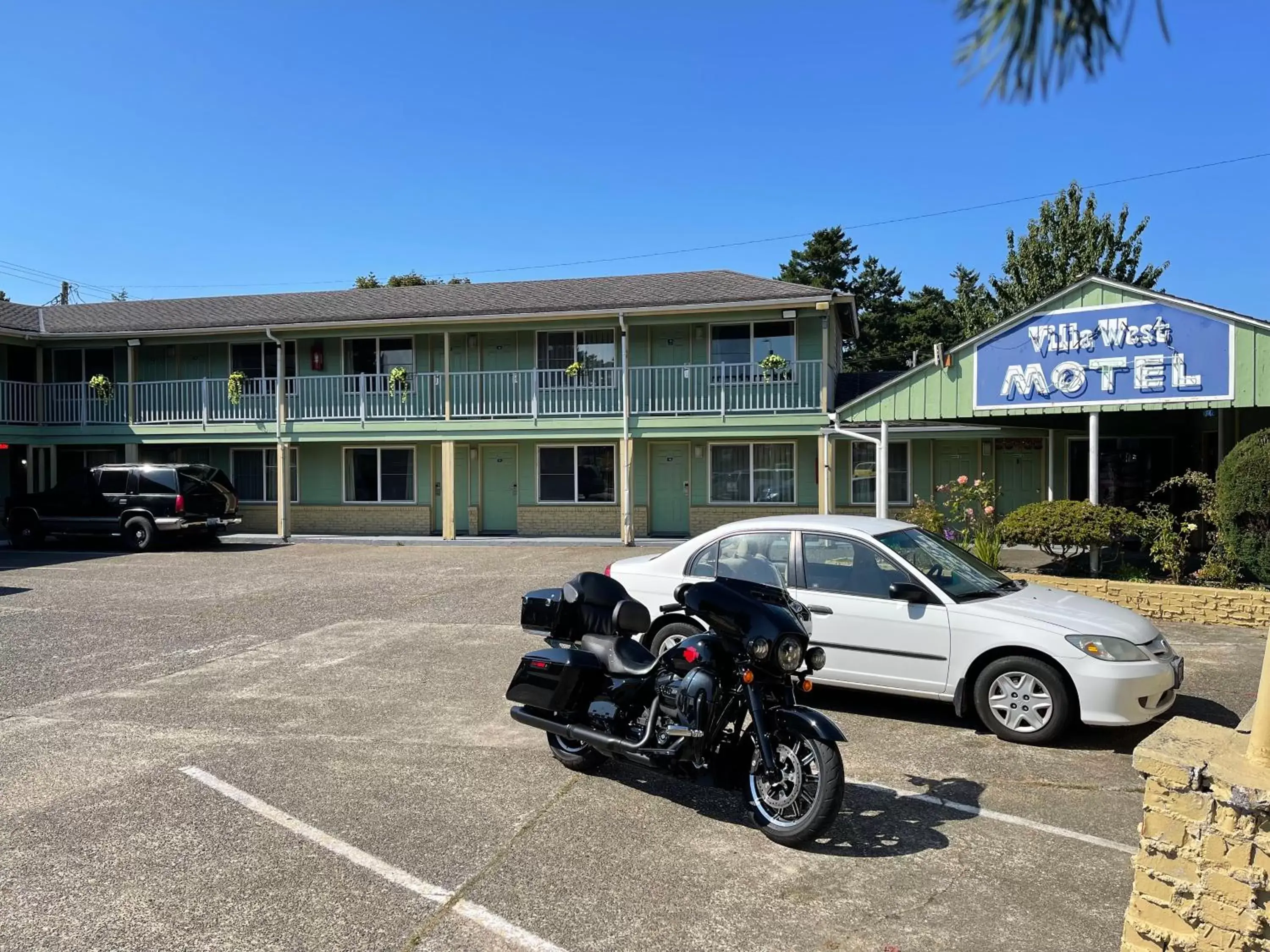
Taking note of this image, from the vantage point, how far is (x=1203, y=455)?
1647 cm

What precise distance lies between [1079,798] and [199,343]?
78.0ft

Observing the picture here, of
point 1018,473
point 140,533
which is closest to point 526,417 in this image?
point 140,533

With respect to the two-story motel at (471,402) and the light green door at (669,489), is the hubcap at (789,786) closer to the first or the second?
the two-story motel at (471,402)

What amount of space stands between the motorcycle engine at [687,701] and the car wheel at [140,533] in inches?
682

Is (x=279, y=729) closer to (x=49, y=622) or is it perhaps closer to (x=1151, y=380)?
(x=49, y=622)

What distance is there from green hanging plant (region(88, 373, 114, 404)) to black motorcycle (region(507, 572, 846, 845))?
21.6 m

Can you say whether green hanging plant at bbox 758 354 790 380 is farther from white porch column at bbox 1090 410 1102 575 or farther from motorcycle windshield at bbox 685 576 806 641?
motorcycle windshield at bbox 685 576 806 641

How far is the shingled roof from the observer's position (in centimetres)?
2000

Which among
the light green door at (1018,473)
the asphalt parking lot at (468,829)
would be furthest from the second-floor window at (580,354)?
the asphalt parking lot at (468,829)

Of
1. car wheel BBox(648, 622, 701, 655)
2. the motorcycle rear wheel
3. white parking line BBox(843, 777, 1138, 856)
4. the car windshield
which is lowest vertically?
white parking line BBox(843, 777, 1138, 856)

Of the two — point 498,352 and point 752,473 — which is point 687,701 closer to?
point 752,473

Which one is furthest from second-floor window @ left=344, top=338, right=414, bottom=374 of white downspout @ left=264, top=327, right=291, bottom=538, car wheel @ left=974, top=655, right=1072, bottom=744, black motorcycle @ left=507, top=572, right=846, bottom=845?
car wheel @ left=974, top=655, right=1072, bottom=744

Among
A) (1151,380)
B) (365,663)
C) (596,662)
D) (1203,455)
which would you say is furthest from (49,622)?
(1203,455)

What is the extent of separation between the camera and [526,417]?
20.2 meters
